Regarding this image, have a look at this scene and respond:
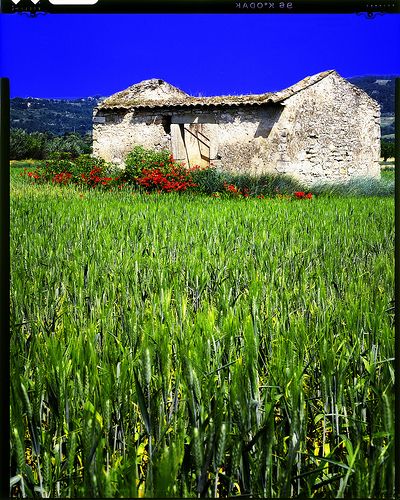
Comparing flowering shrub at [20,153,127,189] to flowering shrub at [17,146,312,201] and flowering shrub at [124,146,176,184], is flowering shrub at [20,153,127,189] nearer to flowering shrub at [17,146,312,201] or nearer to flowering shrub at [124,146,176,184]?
flowering shrub at [17,146,312,201]

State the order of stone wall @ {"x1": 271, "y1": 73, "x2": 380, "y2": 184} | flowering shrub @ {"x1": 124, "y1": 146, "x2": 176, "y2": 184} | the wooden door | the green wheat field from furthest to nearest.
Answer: the wooden door → stone wall @ {"x1": 271, "y1": 73, "x2": 380, "y2": 184} → flowering shrub @ {"x1": 124, "y1": 146, "x2": 176, "y2": 184} → the green wheat field

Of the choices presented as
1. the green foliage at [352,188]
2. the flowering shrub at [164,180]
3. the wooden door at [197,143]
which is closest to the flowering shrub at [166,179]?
the flowering shrub at [164,180]

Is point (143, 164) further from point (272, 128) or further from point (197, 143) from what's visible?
point (197, 143)

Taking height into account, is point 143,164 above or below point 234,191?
above

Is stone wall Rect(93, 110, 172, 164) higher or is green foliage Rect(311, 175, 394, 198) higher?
stone wall Rect(93, 110, 172, 164)

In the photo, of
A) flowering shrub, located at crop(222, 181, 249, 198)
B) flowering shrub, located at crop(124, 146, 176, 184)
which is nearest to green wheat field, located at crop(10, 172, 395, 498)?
flowering shrub, located at crop(222, 181, 249, 198)

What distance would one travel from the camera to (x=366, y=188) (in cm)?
1152

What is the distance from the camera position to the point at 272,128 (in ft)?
39.6

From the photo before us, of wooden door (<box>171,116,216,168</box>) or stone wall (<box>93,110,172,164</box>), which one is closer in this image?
stone wall (<box>93,110,172,164</box>)

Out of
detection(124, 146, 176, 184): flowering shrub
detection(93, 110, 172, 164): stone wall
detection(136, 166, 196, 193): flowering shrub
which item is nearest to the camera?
detection(136, 166, 196, 193): flowering shrub

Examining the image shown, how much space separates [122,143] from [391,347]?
13.5 meters

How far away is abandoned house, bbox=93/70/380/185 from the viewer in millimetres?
12125

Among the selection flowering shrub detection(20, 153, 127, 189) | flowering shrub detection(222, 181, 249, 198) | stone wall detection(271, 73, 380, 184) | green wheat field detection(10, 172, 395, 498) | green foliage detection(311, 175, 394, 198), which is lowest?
→ green wheat field detection(10, 172, 395, 498)

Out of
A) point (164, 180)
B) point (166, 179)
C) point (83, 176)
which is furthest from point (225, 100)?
point (83, 176)
